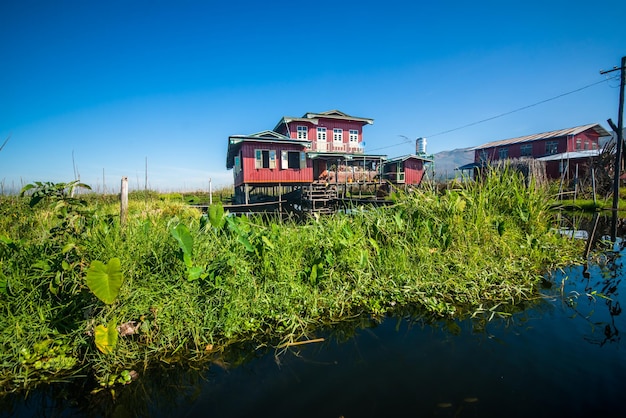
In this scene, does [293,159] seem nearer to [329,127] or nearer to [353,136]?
[329,127]

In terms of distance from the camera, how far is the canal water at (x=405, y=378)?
6.26ft

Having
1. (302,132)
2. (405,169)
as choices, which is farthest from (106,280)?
(405,169)

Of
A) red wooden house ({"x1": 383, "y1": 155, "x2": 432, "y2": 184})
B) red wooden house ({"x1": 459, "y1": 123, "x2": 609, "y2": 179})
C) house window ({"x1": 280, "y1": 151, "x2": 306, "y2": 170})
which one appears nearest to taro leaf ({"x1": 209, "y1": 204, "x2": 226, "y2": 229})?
house window ({"x1": 280, "y1": 151, "x2": 306, "y2": 170})

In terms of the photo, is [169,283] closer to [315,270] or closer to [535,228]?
[315,270]

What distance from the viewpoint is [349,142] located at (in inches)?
1000

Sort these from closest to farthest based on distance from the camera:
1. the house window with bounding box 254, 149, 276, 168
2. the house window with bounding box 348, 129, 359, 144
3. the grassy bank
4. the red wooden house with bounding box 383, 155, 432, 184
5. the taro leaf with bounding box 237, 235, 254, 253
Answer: the grassy bank, the taro leaf with bounding box 237, 235, 254, 253, the house window with bounding box 254, 149, 276, 168, the house window with bounding box 348, 129, 359, 144, the red wooden house with bounding box 383, 155, 432, 184

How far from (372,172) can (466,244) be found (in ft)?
69.6

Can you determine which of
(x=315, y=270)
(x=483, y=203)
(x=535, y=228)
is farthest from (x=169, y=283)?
(x=535, y=228)

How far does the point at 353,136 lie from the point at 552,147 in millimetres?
19973

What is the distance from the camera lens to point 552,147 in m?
27.0

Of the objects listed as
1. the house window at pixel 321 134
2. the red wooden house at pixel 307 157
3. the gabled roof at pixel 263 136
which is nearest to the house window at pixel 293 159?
the red wooden house at pixel 307 157

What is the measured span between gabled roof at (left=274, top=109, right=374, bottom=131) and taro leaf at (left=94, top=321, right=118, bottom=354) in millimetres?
22172

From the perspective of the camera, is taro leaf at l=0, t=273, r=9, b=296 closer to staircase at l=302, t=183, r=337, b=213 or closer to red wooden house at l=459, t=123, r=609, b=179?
staircase at l=302, t=183, r=337, b=213

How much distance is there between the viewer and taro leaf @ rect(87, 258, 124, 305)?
2043 mm
